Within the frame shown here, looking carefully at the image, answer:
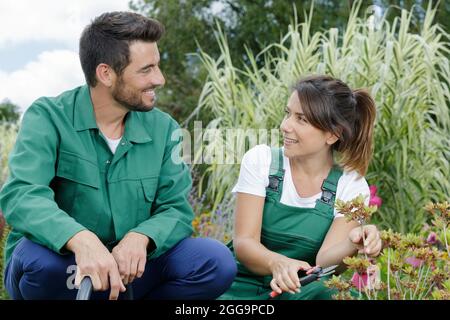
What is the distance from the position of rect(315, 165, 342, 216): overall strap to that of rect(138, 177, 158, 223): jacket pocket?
60 cm

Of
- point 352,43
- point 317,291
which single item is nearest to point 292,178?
point 317,291

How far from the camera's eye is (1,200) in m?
2.14

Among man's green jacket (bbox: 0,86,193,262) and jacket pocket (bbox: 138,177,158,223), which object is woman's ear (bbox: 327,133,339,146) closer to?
man's green jacket (bbox: 0,86,193,262)

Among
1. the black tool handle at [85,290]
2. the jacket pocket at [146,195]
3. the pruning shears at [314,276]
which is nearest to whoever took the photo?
the black tool handle at [85,290]

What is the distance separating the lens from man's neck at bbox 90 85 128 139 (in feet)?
7.86

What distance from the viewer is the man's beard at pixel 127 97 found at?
2371mm

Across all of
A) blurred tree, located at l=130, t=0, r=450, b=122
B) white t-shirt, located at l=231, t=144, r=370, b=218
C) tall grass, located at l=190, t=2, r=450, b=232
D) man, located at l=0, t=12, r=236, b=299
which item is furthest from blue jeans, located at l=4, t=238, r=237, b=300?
blurred tree, located at l=130, t=0, r=450, b=122

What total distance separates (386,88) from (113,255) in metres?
2.87

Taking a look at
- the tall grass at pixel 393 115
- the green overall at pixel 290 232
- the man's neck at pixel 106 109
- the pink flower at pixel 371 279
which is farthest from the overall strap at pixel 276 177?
the tall grass at pixel 393 115

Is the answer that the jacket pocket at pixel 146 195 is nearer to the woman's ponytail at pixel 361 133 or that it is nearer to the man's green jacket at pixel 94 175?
the man's green jacket at pixel 94 175

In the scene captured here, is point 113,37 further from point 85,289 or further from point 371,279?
point 371,279

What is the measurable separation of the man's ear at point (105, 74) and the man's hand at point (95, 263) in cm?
64
